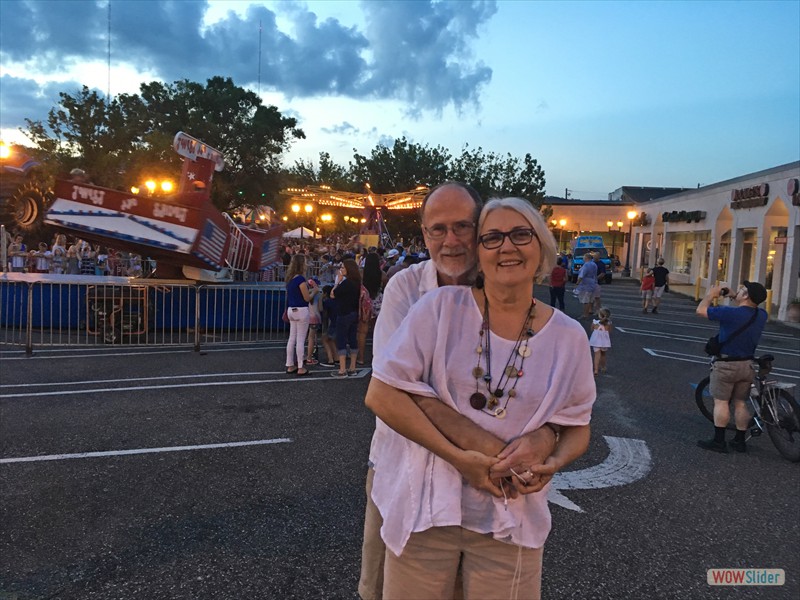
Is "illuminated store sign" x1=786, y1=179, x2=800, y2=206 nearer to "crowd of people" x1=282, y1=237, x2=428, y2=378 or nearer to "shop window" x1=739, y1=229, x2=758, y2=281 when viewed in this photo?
"shop window" x1=739, y1=229, x2=758, y2=281

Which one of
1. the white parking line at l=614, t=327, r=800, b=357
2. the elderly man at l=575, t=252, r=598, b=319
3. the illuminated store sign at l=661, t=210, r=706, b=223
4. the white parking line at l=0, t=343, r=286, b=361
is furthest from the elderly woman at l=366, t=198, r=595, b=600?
the illuminated store sign at l=661, t=210, r=706, b=223

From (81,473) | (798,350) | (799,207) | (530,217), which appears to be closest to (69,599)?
(81,473)

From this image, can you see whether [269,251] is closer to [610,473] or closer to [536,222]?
[610,473]

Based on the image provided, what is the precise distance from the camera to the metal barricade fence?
10852 millimetres

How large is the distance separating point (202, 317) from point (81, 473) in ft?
25.3

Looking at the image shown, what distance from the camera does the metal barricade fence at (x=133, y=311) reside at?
1085cm

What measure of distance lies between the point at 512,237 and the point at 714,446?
5.08 m

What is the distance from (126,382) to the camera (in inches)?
304

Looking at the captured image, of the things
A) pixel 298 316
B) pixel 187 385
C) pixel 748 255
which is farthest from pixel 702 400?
pixel 748 255

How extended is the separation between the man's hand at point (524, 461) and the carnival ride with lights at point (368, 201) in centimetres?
2443

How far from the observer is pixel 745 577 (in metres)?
3.43

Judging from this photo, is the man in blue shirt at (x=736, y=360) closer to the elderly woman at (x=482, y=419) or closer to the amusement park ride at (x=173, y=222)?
the elderly woman at (x=482, y=419)

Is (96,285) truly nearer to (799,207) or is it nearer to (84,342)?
(84,342)

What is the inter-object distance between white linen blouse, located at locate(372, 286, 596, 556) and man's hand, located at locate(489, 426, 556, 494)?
4 centimetres
